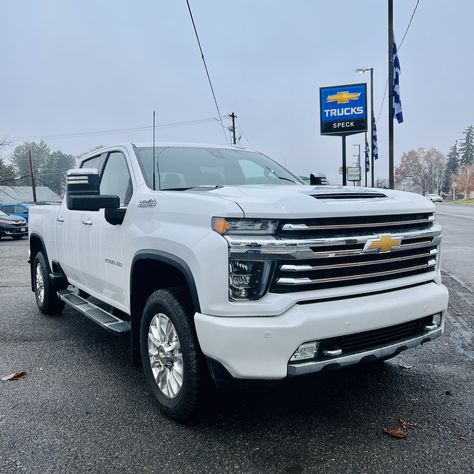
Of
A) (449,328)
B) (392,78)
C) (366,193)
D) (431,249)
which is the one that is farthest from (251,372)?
(392,78)

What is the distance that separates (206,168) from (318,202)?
A: 1773 millimetres

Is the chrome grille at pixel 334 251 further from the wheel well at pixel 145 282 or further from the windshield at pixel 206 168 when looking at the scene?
the windshield at pixel 206 168

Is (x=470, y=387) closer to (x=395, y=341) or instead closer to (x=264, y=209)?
(x=395, y=341)

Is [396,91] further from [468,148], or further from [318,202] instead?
[468,148]

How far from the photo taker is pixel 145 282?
375 cm

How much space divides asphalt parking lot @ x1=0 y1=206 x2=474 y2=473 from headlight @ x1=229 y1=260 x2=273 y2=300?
84 centimetres

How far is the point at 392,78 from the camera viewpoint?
1377 centimetres

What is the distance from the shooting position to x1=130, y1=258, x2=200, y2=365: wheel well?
3424 millimetres

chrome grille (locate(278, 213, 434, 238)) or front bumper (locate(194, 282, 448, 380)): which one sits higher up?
chrome grille (locate(278, 213, 434, 238))

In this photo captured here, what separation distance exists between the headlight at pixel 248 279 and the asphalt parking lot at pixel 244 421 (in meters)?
0.84

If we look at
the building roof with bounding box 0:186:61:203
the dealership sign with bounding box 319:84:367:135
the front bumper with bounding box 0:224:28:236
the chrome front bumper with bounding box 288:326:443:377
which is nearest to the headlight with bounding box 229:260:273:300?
the chrome front bumper with bounding box 288:326:443:377

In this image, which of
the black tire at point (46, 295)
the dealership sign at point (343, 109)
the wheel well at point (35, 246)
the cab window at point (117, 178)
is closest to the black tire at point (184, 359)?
the cab window at point (117, 178)

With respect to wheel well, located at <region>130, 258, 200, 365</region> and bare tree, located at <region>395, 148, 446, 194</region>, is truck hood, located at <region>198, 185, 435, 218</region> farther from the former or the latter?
bare tree, located at <region>395, 148, 446, 194</region>

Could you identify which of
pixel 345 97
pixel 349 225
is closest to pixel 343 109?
pixel 345 97
